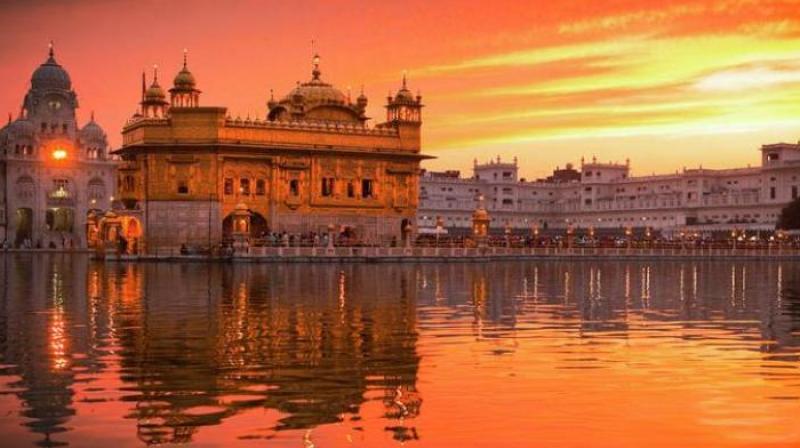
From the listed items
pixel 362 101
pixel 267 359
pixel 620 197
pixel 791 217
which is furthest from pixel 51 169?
pixel 267 359

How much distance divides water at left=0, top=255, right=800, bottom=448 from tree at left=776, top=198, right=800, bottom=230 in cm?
9735

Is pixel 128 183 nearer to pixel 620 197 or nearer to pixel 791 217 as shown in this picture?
pixel 791 217

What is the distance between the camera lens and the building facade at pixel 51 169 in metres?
106

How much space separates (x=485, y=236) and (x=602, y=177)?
101532 mm

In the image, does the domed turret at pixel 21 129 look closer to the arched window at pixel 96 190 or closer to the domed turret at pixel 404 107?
the arched window at pixel 96 190

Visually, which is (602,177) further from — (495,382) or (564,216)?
(495,382)

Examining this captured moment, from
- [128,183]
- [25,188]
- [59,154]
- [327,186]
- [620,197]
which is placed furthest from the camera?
[620,197]

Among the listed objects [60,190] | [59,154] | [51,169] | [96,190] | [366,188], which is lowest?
[366,188]

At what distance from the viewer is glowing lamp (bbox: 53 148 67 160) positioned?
106688 mm

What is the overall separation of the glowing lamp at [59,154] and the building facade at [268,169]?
41.9m

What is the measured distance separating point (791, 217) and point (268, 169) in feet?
233

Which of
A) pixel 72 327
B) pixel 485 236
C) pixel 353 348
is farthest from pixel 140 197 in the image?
pixel 353 348

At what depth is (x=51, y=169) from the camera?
10850cm

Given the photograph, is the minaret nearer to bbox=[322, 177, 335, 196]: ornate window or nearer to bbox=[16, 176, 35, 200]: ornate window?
bbox=[322, 177, 335, 196]: ornate window
